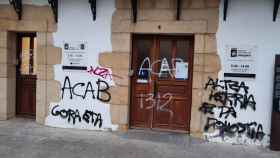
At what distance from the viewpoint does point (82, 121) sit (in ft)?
23.3

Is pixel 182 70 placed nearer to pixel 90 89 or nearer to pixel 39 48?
pixel 90 89

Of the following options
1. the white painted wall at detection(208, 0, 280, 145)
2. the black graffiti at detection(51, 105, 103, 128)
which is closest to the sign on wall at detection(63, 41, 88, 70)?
the black graffiti at detection(51, 105, 103, 128)

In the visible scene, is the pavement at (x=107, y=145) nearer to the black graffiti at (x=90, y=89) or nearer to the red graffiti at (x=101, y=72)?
the black graffiti at (x=90, y=89)

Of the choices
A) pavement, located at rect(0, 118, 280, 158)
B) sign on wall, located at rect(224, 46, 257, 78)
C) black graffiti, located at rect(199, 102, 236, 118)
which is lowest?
pavement, located at rect(0, 118, 280, 158)

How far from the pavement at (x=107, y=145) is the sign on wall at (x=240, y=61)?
146 centimetres

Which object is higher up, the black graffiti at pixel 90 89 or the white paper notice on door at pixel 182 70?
the white paper notice on door at pixel 182 70

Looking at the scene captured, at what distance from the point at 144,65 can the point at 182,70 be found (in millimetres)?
853

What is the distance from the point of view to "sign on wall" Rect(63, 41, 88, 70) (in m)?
6.98

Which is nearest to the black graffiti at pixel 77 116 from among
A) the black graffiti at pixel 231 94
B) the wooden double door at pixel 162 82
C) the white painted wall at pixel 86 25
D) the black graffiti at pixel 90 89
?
the black graffiti at pixel 90 89

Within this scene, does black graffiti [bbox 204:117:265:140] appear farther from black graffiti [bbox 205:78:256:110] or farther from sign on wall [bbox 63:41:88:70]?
sign on wall [bbox 63:41:88:70]

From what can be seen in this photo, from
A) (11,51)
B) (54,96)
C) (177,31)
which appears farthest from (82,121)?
(177,31)

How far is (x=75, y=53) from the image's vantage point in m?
7.02

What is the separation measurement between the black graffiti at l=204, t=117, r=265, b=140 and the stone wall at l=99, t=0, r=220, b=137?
22cm

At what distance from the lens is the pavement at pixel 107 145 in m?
5.53
